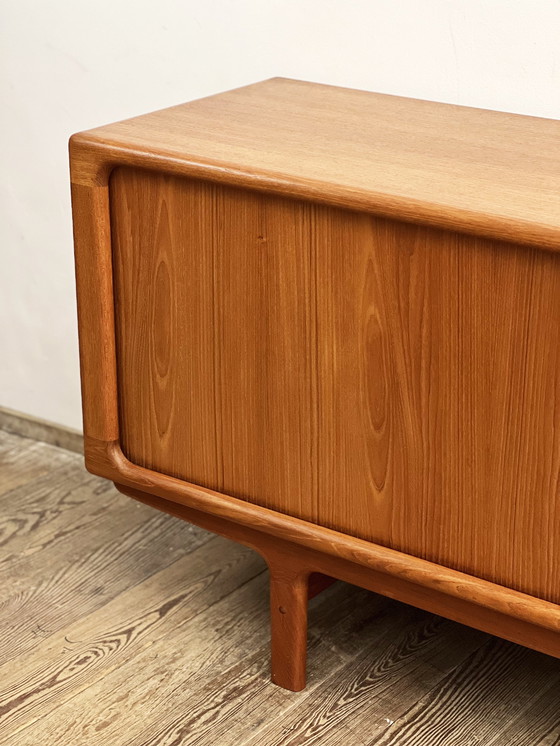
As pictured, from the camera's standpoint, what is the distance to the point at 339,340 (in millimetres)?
1053

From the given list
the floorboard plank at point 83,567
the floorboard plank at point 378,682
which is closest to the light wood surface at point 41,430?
the floorboard plank at point 83,567

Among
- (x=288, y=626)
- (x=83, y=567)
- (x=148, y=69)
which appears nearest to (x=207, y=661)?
(x=288, y=626)

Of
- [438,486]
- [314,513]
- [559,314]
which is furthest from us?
[314,513]

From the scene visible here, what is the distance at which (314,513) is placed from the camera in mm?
1146

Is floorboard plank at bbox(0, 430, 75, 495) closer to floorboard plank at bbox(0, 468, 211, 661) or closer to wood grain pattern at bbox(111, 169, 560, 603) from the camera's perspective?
floorboard plank at bbox(0, 468, 211, 661)

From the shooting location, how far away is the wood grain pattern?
3.16 feet

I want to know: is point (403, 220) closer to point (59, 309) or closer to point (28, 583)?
point (28, 583)

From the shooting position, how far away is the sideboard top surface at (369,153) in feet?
3.11

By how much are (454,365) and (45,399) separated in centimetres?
109

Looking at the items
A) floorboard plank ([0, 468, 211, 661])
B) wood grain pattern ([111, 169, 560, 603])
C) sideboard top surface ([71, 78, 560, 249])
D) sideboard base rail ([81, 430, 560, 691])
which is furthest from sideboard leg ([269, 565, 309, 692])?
sideboard top surface ([71, 78, 560, 249])

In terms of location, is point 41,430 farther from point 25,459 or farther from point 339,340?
point 339,340

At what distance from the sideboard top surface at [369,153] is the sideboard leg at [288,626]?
0.47 metres

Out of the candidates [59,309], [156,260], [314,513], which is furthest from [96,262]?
[59,309]

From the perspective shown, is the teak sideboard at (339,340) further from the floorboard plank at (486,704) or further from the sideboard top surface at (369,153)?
the floorboard plank at (486,704)
